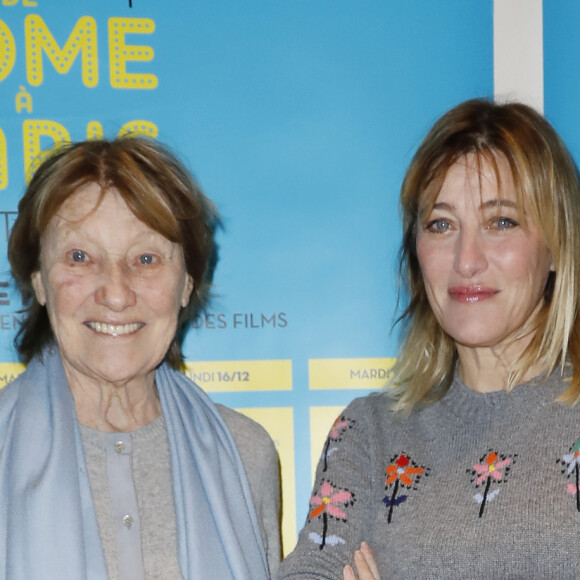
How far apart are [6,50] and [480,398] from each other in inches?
70.2

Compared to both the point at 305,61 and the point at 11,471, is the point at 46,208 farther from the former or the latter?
the point at 305,61

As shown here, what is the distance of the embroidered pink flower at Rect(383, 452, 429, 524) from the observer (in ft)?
6.99

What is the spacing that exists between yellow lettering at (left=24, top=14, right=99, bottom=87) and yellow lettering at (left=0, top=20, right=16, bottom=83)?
0.05m

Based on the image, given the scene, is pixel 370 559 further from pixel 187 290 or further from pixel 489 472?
pixel 187 290

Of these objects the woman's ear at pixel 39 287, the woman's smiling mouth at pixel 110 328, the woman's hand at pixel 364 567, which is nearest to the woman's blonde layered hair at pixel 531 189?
the woman's hand at pixel 364 567

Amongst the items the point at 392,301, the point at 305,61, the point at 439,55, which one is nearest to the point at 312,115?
the point at 305,61

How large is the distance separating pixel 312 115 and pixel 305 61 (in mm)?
180

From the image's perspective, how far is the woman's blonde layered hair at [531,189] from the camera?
6.85 ft

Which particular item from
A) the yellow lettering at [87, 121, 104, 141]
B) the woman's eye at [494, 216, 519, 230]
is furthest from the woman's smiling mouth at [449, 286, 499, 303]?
the yellow lettering at [87, 121, 104, 141]

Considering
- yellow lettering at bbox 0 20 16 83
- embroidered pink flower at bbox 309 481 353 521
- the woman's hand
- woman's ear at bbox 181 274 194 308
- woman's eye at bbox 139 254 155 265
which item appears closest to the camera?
the woman's hand

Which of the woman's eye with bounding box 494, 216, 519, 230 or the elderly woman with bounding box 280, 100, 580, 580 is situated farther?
the woman's eye with bounding box 494, 216, 519, 230

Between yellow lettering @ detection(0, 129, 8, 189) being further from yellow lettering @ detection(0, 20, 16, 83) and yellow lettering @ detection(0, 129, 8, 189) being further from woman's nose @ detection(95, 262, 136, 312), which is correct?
woman's nose @ detection(95, 262, 136, 312)

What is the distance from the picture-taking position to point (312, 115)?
112 inches

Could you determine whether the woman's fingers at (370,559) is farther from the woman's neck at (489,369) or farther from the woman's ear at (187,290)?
the woman's ear at (187,290)
